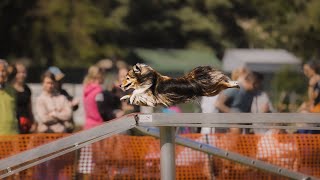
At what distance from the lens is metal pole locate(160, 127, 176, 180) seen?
5.66 metres

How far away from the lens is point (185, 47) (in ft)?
80.4

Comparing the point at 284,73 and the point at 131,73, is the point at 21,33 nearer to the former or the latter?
the point at 284,73

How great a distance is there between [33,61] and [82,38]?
1.43m

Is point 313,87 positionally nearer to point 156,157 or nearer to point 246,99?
point 246,99

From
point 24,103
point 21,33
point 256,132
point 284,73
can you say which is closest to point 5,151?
point 24,103

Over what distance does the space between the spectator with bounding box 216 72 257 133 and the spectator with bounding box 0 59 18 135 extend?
7.78ft

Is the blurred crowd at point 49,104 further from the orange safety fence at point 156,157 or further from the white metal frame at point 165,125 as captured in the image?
the white metal frame at point 165,125

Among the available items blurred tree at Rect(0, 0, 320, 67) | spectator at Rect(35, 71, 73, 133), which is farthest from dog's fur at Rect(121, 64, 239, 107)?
blurred tree at Rect(0, 0, 320, 67)

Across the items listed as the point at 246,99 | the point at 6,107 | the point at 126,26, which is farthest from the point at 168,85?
the point at 126,26

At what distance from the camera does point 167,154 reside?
18.6ft

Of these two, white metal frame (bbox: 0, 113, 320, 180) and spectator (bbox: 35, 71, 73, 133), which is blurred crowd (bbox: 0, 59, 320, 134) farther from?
white metal frame (bbox: 0, 113, 320, 180)

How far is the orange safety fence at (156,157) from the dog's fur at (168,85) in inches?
105

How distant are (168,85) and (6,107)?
4193 millimetres

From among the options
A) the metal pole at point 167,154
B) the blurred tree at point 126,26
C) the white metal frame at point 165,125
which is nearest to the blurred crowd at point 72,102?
the white metal frame at point 165,125
